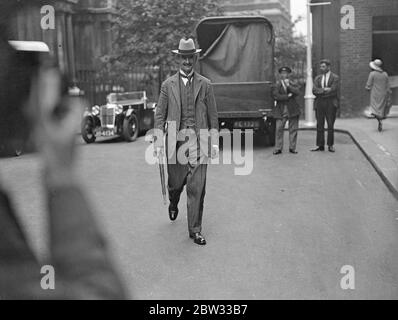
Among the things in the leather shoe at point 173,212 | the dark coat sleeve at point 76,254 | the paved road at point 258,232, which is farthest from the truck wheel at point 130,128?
the dark coat sleeve at point 76,254

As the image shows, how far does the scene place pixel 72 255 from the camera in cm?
104

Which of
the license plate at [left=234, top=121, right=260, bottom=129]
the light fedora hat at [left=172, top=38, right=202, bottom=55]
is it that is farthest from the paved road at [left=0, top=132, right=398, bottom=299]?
the license plate at [left=234, top=121, right=260, bottom=129]

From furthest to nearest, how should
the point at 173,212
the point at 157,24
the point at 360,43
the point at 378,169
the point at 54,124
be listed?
the point at 157,24
the point at 360,43
the point at 378,169
the point at 173,212
the point at 54,124

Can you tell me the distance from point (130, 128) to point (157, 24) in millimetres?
6819

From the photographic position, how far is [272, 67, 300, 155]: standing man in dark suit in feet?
42.0

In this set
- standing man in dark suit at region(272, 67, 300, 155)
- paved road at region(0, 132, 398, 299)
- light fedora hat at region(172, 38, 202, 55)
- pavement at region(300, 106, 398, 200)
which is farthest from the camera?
standing man in dark suit at region(272, 67, 300, 155)

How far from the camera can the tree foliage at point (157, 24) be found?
21.8 metres

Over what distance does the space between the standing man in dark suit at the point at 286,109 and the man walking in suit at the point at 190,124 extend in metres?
6.50

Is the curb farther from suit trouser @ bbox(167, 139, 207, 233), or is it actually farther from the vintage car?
the vintage car

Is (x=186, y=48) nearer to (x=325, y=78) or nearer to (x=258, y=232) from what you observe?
(x=258, y=232)

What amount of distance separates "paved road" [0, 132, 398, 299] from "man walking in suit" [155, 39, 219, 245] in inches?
18.0

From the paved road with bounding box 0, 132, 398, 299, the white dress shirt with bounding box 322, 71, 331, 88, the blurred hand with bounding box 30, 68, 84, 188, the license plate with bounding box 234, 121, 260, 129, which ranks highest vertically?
the blurred hand with bounding box 30, 68, 84, 188

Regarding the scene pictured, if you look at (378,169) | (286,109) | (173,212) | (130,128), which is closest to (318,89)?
(286,109)

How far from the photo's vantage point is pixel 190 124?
6.37 metres
